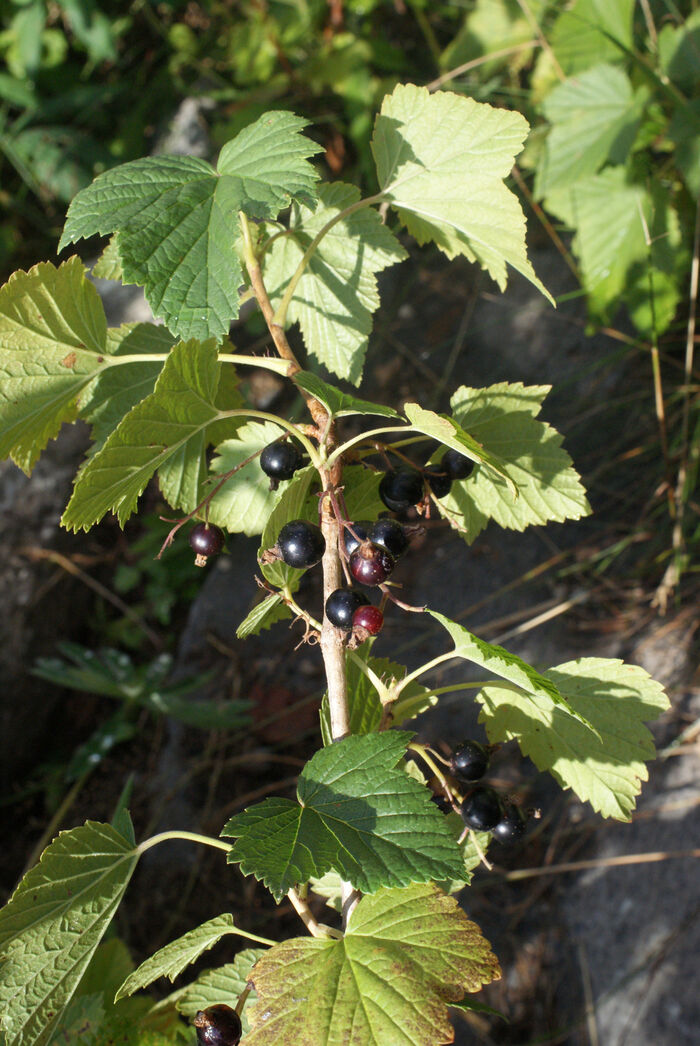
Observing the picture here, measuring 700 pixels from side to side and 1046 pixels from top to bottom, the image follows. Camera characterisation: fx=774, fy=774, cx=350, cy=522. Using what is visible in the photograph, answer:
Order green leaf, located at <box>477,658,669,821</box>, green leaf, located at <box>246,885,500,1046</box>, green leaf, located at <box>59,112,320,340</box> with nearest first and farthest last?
green leaf, located at <box>246,885,500,1046</box>
green leaf, located at <box>59,112,320,340</box>
green leaf, located at <box>477,658,669,821</box>

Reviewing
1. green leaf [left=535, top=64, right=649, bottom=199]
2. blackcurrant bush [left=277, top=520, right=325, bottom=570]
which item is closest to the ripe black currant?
blackcurrant bush [left=277, top=520, right=325, bottom=570]

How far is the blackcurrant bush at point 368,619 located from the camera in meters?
0.65

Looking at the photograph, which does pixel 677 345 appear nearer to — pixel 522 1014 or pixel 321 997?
pixel 522 1014

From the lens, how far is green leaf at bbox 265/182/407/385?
0.84 meters

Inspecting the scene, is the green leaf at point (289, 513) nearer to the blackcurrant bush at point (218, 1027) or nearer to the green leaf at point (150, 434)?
the green leaf at point (150, 434)

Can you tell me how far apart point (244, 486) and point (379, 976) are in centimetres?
45

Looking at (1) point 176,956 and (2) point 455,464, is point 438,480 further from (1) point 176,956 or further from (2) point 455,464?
(1) point 176,956

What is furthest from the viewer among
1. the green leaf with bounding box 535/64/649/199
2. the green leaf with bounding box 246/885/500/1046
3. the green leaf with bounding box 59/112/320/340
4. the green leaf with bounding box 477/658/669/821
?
the green leaf with bounding box 535/64/649/199

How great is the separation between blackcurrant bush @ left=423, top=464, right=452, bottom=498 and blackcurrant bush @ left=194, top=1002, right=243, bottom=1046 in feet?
1.68

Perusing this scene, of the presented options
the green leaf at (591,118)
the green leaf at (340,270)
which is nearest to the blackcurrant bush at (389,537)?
the green leaf at (340,270)

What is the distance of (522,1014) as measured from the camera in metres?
1.81

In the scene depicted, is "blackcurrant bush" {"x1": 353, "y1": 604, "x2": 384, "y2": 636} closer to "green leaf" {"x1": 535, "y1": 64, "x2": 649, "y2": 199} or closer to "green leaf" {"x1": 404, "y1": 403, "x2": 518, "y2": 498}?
"green leaf" {"x1": 404, "y1": 403, "x2": 518, "y2": 498}

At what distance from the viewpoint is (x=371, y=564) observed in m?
0.65

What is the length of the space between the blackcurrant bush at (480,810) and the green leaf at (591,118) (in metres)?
1.60
